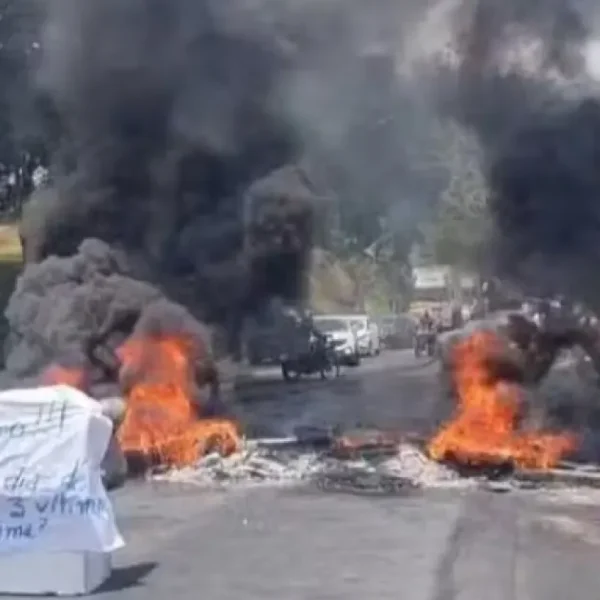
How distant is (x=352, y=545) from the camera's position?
39.9 feet

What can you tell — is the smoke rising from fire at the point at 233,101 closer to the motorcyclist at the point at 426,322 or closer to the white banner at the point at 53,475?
the white banner at the point at 53,475

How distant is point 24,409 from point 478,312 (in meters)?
16.4

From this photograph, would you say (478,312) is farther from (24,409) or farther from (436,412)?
(24,409)

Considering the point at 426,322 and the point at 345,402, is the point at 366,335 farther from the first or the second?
the point at 345,402

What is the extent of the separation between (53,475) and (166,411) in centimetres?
828

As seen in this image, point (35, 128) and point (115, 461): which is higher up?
point (35, 128)

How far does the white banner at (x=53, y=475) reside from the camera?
9.67 meters

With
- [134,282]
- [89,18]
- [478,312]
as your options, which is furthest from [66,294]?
[478,312]

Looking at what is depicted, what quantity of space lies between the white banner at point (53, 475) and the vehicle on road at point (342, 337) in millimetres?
27415

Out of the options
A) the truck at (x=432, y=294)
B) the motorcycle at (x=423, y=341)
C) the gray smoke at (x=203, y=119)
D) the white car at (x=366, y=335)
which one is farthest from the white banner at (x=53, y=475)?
the truck at (x=432, y=294)

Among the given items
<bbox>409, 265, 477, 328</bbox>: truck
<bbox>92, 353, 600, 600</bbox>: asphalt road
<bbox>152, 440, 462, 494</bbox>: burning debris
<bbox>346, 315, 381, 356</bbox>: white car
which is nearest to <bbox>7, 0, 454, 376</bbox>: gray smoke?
<bbox>152, 440, 462, 494</bbox>: burning debris

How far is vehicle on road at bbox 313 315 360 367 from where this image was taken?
38812 millimetres

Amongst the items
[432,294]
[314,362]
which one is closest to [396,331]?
[432,294]

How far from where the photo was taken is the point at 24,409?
10008mm
